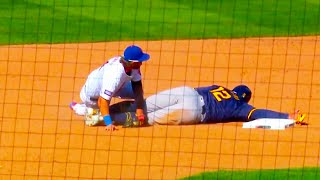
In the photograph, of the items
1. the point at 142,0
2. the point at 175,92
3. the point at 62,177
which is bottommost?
the point at 62,177

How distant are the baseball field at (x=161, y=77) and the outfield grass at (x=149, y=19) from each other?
3cm

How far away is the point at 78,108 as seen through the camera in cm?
1172

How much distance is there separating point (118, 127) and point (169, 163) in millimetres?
1404

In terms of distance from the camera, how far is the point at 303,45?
15.5m

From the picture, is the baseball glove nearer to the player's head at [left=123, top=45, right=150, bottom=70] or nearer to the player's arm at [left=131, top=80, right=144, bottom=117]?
the player's arm at [left=131, top=80, right=144, bottom=117]

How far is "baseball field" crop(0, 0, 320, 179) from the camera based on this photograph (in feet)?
31.7

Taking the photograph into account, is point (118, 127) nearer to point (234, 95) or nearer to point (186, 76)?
point (234, 95)

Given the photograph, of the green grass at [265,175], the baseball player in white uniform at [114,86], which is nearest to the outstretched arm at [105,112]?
the baseball player in white uniform at [114,86]

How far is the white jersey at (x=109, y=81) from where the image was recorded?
10953 mm

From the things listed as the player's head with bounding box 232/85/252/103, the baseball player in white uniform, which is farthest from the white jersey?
the player's head with bounding box 232/85/252/103

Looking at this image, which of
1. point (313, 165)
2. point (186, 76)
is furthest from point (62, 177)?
point (186, 76)

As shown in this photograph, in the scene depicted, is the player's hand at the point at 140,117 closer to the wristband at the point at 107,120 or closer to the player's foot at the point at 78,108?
the wristband at the point at 107,120

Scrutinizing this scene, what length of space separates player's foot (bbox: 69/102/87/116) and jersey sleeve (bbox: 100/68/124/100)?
0.59 meters

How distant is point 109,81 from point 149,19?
6599mm
